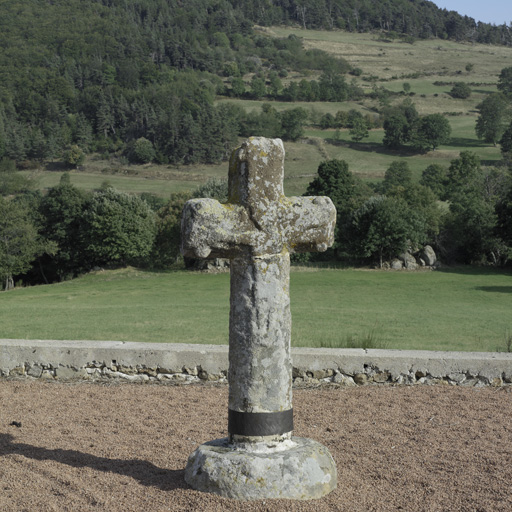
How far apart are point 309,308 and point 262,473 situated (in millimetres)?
24370

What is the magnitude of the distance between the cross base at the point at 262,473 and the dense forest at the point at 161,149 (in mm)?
45072

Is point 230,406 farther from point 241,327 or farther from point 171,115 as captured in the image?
point 171,115

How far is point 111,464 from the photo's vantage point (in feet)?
20.5

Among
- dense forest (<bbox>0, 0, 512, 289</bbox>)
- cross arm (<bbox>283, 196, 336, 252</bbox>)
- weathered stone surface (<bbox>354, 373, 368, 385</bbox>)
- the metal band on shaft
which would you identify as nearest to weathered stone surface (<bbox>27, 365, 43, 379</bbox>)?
weathered stone surface (<bbox>354, 373, 368, 385</bbox>)

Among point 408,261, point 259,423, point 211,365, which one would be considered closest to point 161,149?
point 408,261

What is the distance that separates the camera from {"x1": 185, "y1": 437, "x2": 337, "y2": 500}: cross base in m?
5.34

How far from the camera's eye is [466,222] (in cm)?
5369

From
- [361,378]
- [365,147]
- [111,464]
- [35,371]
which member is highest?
[365,147]

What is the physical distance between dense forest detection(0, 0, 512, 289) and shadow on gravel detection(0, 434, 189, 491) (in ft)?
147

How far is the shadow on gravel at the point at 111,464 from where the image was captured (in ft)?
18.8

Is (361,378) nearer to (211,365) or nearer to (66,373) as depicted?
(211,365)

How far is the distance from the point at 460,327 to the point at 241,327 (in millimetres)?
18456

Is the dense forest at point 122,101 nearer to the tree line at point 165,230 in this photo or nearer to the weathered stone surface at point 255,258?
the tree line at point 165,230

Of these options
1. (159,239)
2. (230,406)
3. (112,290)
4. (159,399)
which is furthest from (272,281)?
(159,239)
